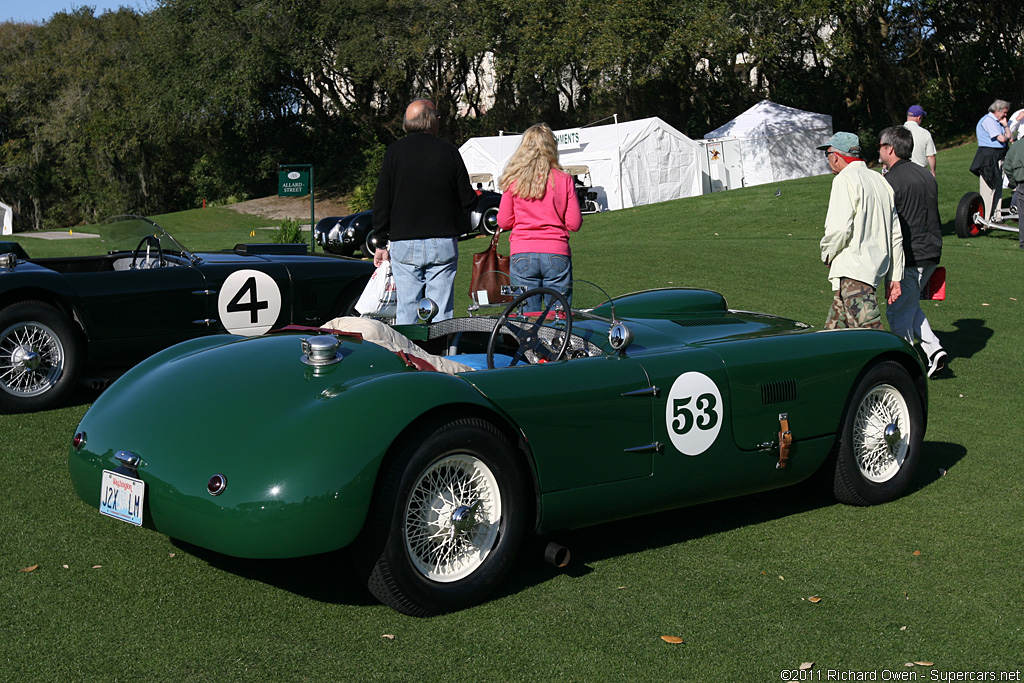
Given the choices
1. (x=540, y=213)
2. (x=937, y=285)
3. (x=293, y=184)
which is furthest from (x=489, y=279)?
(x=293, y=184)

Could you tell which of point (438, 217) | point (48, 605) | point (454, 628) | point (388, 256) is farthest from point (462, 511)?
point (388, 256)

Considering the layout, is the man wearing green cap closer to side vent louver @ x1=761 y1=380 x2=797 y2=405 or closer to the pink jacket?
the pink jacket

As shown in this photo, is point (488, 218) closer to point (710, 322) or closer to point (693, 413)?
point (710, 322)

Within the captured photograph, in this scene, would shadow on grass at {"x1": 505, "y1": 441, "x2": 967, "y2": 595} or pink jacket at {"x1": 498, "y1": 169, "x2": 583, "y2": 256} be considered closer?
shadow on grass at {"x1": 505, "y1": 441, "x2": 967, "y2": 595}

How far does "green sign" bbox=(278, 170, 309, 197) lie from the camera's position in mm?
15539

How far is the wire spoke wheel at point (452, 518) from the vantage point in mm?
3564

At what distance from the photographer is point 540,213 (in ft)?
21.0

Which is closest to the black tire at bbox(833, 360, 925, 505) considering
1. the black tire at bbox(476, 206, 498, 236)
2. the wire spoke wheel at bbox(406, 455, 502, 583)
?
the wire spoke wheel at bbox(406, 455, 502, 583)

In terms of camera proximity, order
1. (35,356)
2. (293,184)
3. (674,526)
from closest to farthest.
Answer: (674,526)
(35,356)
(293,184)

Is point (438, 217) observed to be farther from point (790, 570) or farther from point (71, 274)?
point (790, 570)

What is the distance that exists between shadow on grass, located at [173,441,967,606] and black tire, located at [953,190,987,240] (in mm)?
12463

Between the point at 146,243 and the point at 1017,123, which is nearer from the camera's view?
the point at 146,243

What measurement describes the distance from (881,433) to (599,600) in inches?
Result: 78.7

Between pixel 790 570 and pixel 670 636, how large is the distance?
885mm
